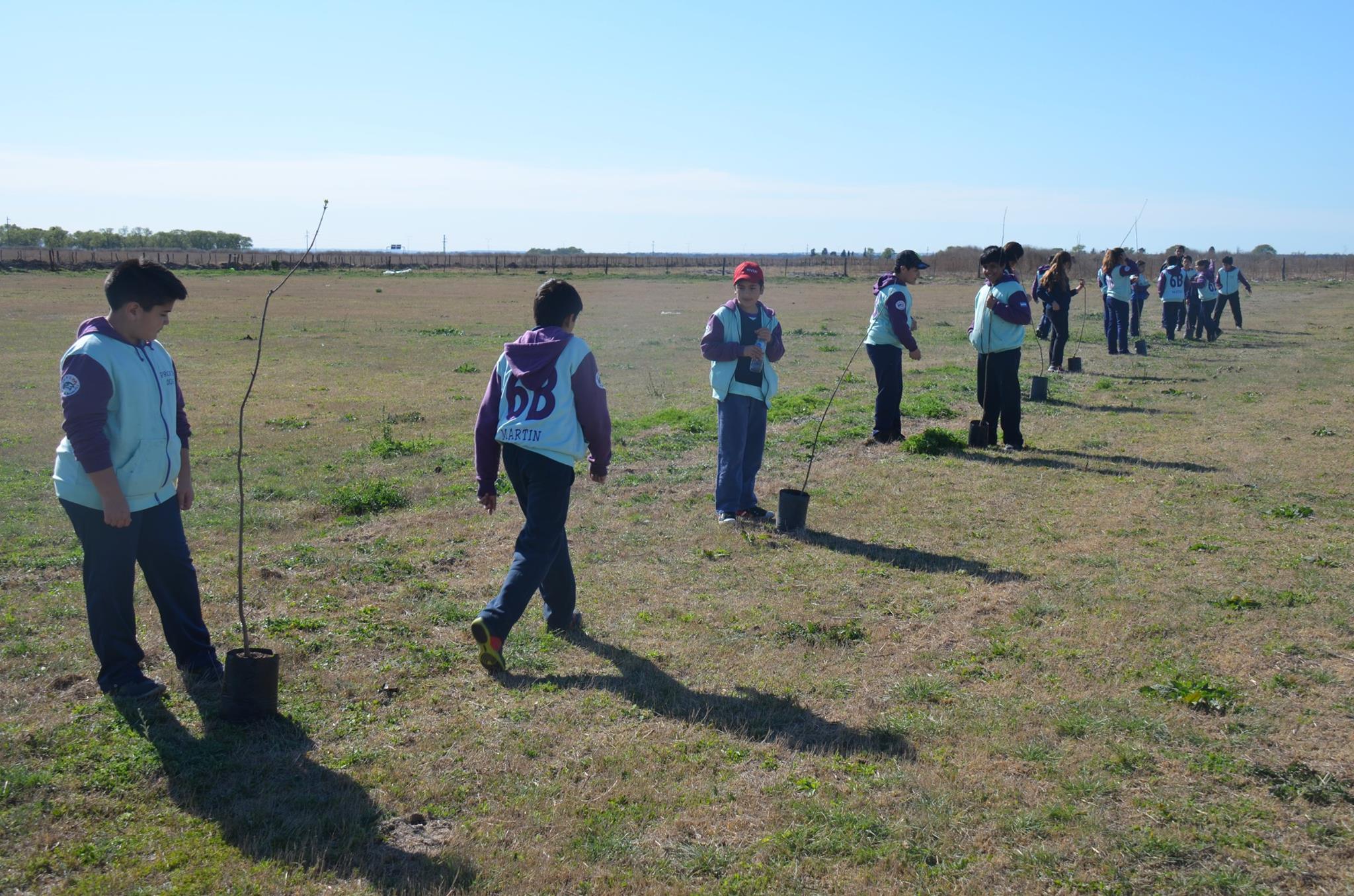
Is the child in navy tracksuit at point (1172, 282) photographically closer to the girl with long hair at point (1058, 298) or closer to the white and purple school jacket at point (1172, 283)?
the white and purple school jacket at point (1172, 283)

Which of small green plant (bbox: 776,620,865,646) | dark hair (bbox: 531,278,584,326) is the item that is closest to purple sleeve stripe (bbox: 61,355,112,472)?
dark hair (bbox: 531,278,584,326)

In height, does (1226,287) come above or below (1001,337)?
above

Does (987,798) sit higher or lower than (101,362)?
lower

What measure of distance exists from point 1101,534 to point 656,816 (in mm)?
5073

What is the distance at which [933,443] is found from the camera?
10844 mm

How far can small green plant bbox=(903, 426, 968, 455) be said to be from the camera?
35.5 feet

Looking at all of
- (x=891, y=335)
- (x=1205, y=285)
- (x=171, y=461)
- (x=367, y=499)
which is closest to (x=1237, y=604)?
(x=891, y=335)

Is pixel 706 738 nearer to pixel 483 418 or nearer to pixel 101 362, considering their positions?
pixel 483 418

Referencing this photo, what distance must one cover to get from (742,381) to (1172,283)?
18203mm

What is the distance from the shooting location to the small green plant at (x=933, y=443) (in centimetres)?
1083

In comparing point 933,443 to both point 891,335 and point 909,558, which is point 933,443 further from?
point 909,558

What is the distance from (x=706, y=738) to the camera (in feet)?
14.7

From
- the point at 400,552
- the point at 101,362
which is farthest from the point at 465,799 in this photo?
the point at 400,552

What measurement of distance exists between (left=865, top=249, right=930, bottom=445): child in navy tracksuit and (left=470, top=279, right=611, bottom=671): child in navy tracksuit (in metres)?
5.55
